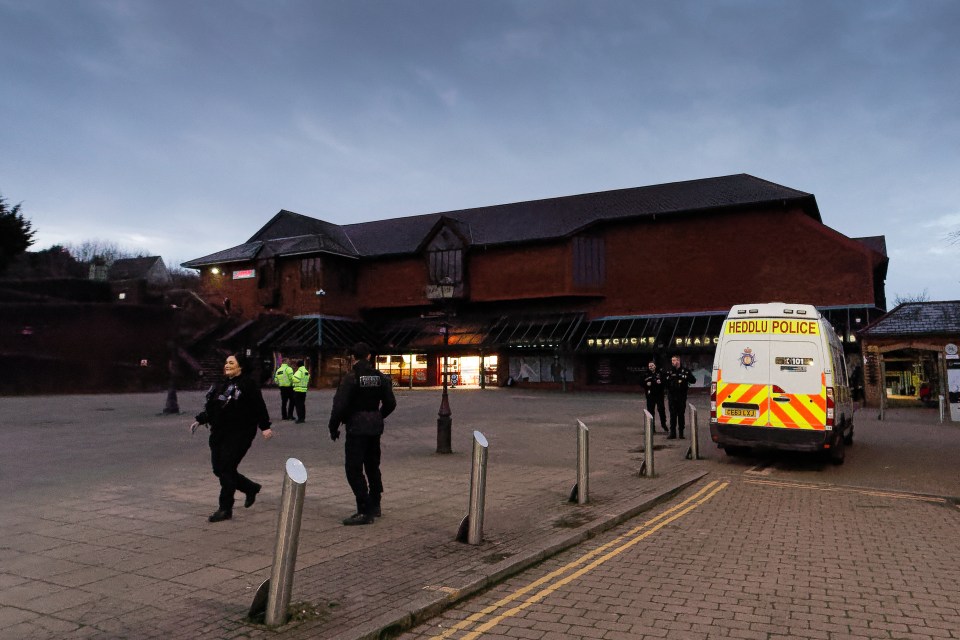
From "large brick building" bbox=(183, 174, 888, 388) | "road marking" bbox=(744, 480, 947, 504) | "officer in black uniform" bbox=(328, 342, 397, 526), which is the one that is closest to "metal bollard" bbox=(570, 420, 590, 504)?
"officer in black uniform" bbox=(328, 342, 397, 526)

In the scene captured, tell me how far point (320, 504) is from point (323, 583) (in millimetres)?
2952

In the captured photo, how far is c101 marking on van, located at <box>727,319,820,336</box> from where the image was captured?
36.4 ft

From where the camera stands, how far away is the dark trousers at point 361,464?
22.4ft

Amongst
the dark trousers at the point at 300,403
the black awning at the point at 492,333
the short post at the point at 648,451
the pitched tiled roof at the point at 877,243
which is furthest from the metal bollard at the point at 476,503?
the pitched tiled roof at the point at 877,243

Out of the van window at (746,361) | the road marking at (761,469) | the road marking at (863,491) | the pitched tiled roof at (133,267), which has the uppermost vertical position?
the pitched tiled roof at (133,267)

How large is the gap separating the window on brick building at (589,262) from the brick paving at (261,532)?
2567cm

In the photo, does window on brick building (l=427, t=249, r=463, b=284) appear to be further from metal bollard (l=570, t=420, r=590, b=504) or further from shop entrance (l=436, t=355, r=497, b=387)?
metal bollard (l=570, t=420, r=590, b=504)

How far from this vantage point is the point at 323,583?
5000mm

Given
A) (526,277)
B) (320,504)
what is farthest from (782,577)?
(526,277)

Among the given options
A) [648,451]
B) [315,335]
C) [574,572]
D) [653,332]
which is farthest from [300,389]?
[315,335]

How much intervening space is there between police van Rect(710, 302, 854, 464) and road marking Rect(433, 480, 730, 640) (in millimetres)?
2839

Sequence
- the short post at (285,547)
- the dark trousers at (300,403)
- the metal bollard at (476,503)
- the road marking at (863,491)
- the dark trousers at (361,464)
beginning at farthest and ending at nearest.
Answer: the dark trousers at (300,403) < the road marking at (863,491) < the dark trousers at (361,464) < the metal bollard at (476,503) < the short post at (285,547)

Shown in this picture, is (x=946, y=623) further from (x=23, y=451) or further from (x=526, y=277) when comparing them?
(x=526, y=277)

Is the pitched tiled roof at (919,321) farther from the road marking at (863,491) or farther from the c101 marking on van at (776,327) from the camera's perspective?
the road marking at (863,491)
